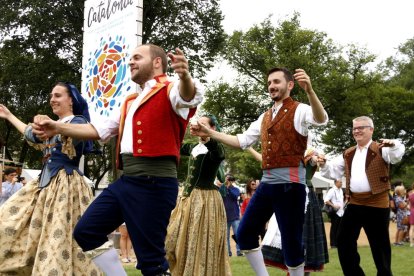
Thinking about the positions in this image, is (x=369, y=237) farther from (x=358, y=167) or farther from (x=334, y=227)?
(x=334, y=227)

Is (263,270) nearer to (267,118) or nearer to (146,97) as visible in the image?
(267,118)

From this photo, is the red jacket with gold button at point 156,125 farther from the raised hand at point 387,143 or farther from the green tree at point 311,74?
the green tree at point 311,74

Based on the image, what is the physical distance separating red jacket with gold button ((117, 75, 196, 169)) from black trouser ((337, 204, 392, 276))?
246 centimetres

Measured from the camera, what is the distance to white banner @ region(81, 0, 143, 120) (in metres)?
7.02

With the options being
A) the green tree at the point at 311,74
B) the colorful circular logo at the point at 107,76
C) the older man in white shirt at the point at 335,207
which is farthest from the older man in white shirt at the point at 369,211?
the green tree at the point at 311,74

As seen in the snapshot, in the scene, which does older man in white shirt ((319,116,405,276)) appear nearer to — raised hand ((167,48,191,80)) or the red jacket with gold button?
the red jacket with gold button

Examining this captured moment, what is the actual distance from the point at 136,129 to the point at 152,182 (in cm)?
33

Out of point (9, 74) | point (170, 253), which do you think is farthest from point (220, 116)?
point (170, 253)

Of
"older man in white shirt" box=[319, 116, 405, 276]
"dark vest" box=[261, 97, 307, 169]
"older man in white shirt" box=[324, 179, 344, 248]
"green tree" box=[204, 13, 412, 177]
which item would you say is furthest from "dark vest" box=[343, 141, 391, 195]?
"green tree" box=[204, 13, 412, 177]

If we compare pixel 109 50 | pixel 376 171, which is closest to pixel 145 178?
pixel 376 171

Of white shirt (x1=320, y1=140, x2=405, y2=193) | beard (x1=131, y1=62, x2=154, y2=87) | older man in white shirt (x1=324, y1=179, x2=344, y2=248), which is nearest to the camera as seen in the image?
beard (x1=131, y1=62, x2=154, y2=87)

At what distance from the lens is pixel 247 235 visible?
14.7 ft

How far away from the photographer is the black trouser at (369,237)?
5.18 m

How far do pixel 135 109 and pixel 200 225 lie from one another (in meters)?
2.20
